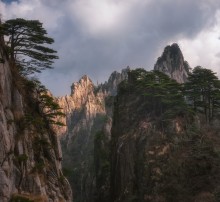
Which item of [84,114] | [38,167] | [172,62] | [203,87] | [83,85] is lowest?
[38,167]

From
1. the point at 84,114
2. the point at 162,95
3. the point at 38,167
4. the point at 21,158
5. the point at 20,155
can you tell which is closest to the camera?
the point at 21,158

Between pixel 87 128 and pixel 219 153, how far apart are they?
376ft

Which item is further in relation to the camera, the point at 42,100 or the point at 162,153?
the point at 162,153

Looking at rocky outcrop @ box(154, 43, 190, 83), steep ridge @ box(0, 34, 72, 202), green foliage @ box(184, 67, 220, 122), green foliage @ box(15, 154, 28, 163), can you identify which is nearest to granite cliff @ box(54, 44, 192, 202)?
rocky outcrop @ box(154, 43, 190, 83)

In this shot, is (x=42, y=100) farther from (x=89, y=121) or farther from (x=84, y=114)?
(x=84, y=114)

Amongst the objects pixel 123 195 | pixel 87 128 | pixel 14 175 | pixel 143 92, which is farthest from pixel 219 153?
pixel 87 128

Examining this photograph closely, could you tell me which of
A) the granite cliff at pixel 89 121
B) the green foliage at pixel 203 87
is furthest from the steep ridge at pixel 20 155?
the granite cliff at pixel 89 121

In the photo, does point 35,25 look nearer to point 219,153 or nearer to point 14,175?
point 14,175

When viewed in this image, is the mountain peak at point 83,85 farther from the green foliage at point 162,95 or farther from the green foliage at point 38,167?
the green foliage at point 38,167

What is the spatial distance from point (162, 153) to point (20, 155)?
80.9ft

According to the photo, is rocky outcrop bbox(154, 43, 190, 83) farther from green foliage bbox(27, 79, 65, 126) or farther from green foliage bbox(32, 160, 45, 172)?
green foliage bbox(32, 160, 45, 172)

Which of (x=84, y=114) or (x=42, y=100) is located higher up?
(x=84, y=114)

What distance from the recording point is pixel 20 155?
28.8 metres

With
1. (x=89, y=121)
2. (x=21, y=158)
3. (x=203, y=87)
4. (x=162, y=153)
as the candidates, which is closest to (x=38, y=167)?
(x=21, y=158)
